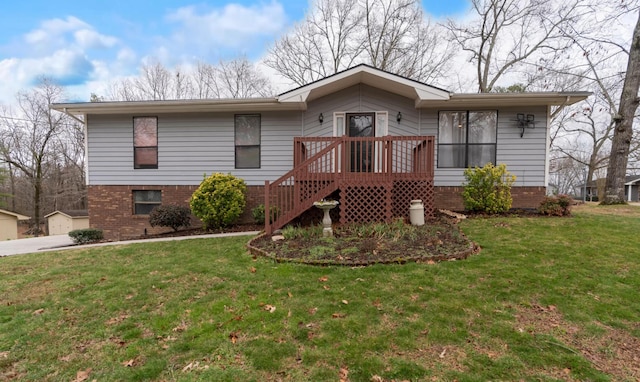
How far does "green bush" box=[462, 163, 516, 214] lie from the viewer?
7.75m

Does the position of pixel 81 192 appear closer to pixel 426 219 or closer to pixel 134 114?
pixel 134 114

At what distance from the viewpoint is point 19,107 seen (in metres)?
21.4

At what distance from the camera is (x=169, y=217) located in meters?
8.34

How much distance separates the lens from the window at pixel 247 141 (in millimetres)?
9469

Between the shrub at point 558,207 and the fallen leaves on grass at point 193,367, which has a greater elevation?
the shrub at point 558,207

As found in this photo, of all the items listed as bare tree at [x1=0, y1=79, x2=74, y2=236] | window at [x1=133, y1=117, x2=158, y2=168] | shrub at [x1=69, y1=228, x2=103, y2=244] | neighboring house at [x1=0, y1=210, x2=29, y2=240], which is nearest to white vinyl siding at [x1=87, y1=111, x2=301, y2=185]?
window at [x1=133, y1=117, x2=158, y2=168]

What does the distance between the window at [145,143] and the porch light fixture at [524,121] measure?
11.0 meters

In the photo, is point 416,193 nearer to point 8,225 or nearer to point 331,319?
point 331,319

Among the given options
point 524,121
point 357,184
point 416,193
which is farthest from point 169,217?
point 524,121

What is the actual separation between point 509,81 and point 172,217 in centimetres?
2107

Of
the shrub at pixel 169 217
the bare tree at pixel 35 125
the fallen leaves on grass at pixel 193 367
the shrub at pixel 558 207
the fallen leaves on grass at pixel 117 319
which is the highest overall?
the bare tree at pixel 35 125

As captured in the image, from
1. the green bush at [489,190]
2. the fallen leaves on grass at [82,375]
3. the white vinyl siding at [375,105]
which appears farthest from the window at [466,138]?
the fallen leaves on grass at [82,375]

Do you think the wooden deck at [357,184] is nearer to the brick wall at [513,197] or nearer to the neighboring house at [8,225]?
the brick wall at [513,197]

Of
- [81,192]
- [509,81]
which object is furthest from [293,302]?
[81,192]
